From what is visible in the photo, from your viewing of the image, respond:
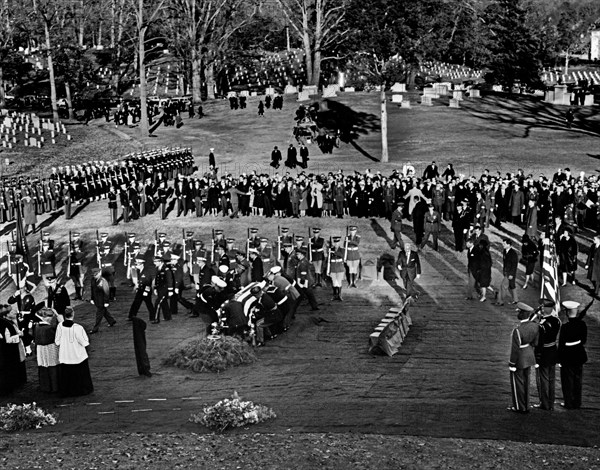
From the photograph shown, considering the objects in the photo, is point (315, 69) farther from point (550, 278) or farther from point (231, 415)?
point (231, 415)

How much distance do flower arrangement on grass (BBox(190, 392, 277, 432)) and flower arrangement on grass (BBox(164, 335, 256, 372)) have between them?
3.08m

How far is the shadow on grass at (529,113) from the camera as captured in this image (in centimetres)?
5684

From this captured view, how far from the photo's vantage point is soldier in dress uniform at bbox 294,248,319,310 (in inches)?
858

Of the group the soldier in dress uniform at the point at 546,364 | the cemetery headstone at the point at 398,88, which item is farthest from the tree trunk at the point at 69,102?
the soldier in dress uniform at the point at 546,364

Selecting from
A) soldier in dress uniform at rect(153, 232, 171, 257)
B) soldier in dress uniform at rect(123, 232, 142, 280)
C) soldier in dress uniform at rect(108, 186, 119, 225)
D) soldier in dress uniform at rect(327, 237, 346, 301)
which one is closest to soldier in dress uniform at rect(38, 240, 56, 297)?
soldier in dress uniform at rect(123, 232, 142, 280)

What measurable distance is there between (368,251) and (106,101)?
53185mm

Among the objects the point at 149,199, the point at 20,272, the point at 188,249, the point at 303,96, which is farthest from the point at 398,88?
the point at 20,272

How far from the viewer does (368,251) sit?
1148 inches

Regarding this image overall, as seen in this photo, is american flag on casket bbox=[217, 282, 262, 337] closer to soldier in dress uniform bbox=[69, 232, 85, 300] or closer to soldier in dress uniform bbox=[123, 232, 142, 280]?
soldier in dress uniform bbox=[69, 232, 85, 300]

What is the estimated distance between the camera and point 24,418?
1408 cm

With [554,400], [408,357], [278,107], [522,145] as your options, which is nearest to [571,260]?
[408,357]

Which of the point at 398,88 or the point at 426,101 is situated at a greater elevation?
the point at 398,88

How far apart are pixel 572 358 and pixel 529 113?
162ft

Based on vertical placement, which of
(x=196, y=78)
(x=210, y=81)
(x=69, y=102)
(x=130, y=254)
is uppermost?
(x=196, y=78)
